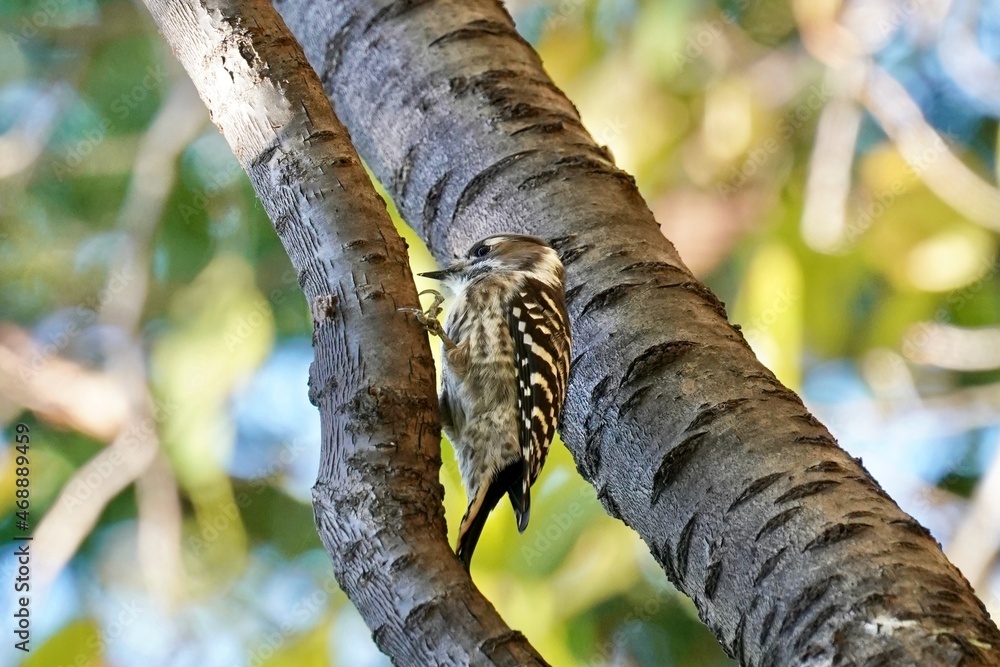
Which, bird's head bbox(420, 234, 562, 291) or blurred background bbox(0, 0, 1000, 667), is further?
blurred background bbox(0, 0, 1000, 667)

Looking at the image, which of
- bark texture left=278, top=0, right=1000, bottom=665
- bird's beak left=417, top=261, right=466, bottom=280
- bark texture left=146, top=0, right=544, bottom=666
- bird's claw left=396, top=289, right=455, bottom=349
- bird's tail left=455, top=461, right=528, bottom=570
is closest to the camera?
bark texture left=146, top=0, right=544, bottom=666

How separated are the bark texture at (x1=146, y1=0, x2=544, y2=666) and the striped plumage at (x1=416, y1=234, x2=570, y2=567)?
601 millimetres

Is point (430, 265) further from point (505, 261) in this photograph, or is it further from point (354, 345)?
point (354, 345)

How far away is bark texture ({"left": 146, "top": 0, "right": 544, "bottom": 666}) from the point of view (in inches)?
46.6

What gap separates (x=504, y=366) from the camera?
2453 mm

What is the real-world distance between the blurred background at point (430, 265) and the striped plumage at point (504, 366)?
A: 0.83 metres

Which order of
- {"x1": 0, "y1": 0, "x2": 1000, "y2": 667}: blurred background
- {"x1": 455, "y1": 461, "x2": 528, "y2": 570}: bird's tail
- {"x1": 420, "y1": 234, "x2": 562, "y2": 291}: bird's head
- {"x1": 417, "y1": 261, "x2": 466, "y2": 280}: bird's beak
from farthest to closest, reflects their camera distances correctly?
{"x1": 0, "y1": 0, "x2": 1000, "y2": 667}: blurred background < {"x1": 417, "y1": 261, "x2": 466, "y2": 280}: bird's beak < {"x1": 420, "y1": 234, "x2": 562, "y2": 291}: bird's head < {"x1": 455, "y1": 461, "x2": 528, "y2": 570}: bird's tail

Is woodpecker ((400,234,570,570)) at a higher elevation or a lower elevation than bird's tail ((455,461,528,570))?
higher

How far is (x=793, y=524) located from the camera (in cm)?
145

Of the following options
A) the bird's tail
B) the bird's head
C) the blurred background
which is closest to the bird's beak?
the bird's head

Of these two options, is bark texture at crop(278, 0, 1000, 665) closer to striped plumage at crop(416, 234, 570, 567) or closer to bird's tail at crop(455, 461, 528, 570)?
striped plumage at crop(416, 234, 570, 567)

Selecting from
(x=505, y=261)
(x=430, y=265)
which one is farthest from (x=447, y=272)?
(x=430, y=265)

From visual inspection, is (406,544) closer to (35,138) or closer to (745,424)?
(745,424)

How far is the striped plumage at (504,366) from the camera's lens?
2205 mm
